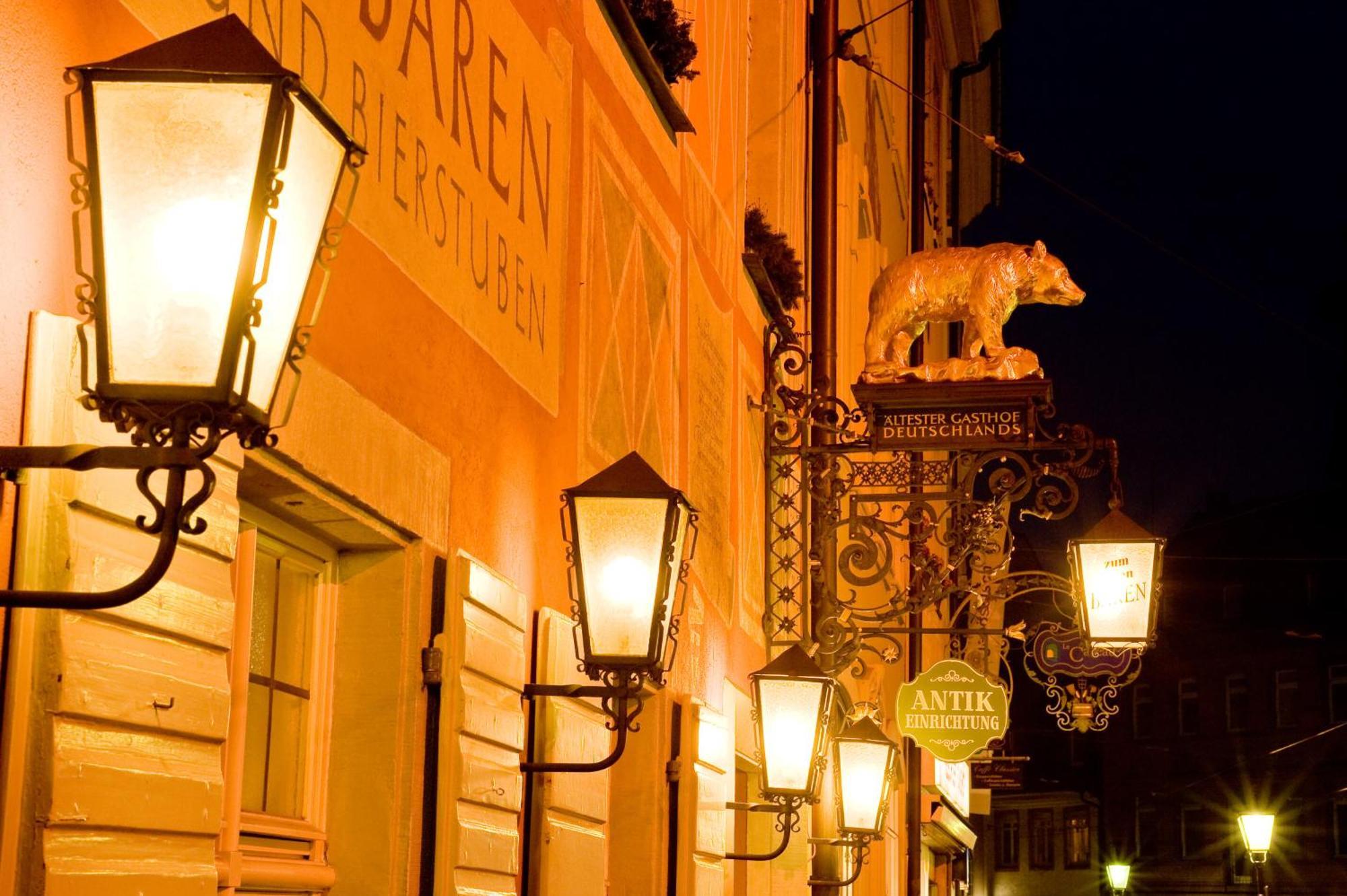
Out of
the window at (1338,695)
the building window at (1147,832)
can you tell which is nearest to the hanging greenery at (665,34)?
the window at (1338,695)

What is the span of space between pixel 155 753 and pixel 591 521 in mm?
2031

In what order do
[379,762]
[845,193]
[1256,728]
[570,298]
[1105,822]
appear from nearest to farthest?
[379,762] → [570,298] → [845,193] → [1256,728] → [1105,822]

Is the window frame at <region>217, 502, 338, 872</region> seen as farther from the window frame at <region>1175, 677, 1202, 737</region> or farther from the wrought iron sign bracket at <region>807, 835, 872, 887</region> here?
the window frame at <region>1175, 677, 1202, 737</region>

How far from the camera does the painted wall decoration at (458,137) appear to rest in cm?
425

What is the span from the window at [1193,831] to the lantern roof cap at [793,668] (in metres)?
46.0

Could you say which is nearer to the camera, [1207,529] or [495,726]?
[495,726]

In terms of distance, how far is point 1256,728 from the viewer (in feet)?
166

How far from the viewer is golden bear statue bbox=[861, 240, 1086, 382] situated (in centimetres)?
1016

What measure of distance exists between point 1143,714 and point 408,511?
51.3 meters

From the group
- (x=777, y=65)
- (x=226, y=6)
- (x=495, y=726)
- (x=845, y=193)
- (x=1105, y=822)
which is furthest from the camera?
(x=1105, y=822)

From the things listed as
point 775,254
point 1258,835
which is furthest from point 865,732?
point 1258,835

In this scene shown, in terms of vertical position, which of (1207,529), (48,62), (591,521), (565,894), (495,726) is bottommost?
(565,894)

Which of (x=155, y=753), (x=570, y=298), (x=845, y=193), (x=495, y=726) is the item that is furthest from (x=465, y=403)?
(x=845, y=193)

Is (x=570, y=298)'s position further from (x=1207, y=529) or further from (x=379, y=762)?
(x=1207, y=529)
